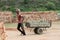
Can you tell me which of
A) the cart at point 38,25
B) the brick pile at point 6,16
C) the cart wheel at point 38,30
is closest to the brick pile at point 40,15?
the brick pile at point 6,16

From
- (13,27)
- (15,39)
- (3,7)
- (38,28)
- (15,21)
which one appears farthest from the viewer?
(3,7)

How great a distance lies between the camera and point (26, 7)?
119 ft

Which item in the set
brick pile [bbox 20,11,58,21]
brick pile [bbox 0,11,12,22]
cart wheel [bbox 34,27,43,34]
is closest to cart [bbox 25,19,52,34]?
cart wheel [bbox 34,27,43,34]

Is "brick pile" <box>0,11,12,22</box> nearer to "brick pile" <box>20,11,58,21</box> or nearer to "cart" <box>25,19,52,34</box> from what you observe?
"brick pile" <box>20,11,58,21</box>

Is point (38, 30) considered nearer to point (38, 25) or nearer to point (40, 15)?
point (38, 25)

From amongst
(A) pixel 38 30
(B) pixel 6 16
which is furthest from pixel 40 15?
(A) pixel 38 30

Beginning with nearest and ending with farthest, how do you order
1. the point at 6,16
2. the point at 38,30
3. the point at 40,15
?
1. the point at 38,30
2. the point at 6,16
3. the point at 40,15

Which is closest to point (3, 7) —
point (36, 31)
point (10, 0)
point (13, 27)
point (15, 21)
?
point (10, 0)

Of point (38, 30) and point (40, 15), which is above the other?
point (38, 30)

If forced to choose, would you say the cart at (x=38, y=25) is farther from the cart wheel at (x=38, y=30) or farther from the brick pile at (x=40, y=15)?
the brick pile at (x=40, y=15)

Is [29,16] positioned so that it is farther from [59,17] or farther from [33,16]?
[59,17]

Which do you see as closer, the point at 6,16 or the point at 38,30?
the point at 38,30

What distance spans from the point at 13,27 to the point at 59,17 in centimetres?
679

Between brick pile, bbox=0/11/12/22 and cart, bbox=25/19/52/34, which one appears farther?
brick pile, bbox=0/11/12/22
